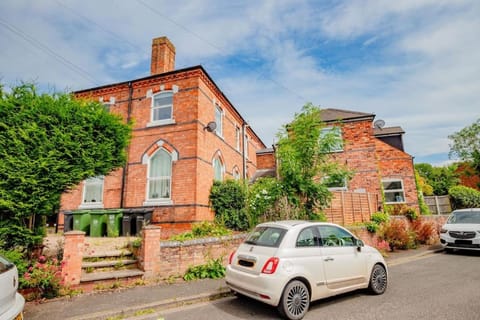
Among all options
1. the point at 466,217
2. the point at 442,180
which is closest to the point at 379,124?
the point at 466,217

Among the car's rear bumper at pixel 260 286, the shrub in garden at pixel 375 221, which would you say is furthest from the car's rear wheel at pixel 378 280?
the shrub in garden at pixel 375 221

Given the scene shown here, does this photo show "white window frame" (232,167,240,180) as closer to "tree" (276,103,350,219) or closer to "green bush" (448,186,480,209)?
"tree" (276,103,350,219)

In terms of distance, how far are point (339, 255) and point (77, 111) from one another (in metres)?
6.85

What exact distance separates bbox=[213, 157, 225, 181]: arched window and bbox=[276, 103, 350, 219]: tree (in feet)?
14.7

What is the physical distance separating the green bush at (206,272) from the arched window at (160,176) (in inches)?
213

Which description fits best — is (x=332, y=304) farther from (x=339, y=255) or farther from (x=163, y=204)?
(x=163, y=204)

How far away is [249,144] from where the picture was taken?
21562 mm

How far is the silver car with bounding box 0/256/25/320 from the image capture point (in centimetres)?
289

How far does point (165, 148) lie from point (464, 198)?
68.3ft

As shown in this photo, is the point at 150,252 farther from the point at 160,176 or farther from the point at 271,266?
the point at 160,176

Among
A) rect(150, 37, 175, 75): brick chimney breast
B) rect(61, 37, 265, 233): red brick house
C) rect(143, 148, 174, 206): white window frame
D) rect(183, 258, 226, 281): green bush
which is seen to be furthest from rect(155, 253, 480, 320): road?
rect(150, 37, 175, 75): brick chimney breast

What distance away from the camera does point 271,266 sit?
14.5 ft

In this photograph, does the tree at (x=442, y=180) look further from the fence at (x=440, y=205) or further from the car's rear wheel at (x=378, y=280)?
the car's rear wheel at (x=378, y=280)

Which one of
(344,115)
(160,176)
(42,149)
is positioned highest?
(344,115)
